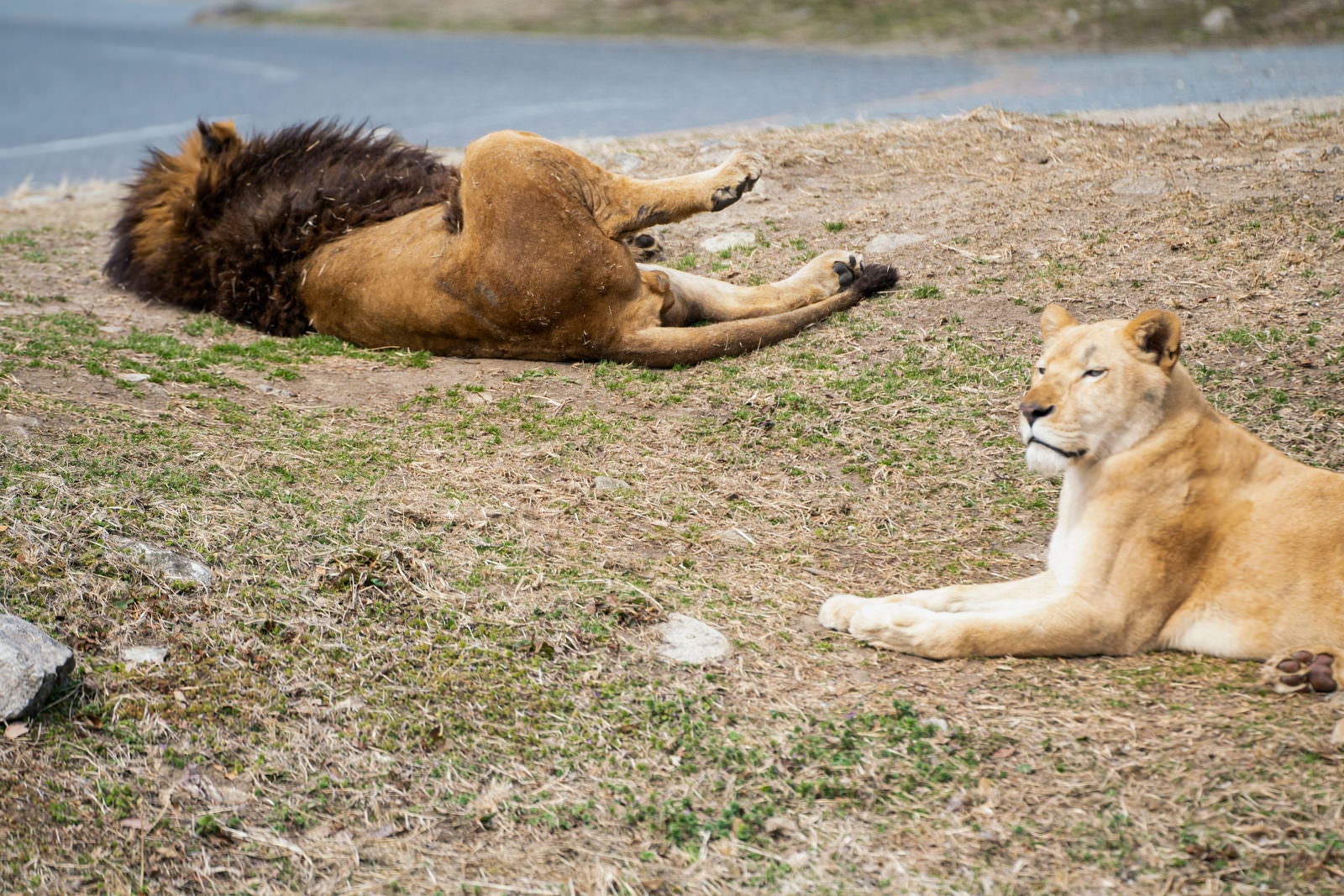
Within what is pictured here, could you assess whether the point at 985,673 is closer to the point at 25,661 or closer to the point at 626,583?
the point at 626,583

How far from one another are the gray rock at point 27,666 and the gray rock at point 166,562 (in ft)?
1.35

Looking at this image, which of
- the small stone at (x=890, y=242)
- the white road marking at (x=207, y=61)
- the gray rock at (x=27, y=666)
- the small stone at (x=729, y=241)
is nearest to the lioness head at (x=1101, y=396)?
the gray rock at (x=27, y=666)

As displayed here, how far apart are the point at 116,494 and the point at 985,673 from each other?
2.73m

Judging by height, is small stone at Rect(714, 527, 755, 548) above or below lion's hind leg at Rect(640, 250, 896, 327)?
below

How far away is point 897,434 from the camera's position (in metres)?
4.80

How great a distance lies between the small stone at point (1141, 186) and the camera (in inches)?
258

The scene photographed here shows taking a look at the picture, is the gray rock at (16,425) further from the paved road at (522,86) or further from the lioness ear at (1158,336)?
the paved road at (522,86)

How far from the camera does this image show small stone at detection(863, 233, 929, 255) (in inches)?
253

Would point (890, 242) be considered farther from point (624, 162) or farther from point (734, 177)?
point (624, 162)

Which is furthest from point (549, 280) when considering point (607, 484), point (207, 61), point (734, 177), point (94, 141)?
point (207, 61)

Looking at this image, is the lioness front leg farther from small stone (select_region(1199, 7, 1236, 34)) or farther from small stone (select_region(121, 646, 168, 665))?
small stone (select_region(1199, 7, 1236, 34))

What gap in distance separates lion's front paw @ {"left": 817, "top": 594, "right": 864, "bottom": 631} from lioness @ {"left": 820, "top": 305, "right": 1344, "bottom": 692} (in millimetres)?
26

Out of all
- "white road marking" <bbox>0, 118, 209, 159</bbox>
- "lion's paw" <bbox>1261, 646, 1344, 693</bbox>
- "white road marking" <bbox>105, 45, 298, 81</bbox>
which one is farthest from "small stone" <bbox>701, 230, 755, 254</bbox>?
"white road marking" <bbox>105, 45, 298, 81</bbox>

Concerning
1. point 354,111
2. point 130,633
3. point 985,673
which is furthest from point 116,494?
point 354,111
